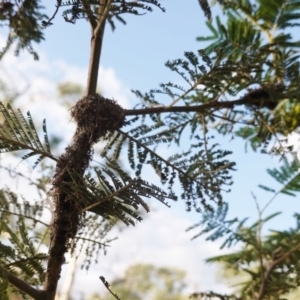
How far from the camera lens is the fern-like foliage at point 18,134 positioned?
0.77m

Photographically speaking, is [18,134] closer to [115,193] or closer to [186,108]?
[115,193]

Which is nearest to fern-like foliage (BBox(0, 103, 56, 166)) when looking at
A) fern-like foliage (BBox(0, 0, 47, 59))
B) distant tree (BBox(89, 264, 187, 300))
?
fern-like foliage (BBox(0, 0, 47, 59))

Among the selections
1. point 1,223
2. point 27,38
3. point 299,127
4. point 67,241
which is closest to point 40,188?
point 27,38

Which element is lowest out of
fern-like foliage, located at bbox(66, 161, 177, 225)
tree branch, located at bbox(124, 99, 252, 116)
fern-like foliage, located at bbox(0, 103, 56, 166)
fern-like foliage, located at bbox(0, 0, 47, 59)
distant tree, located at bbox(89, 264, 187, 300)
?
fern-like foliage, located at bbox(66, 161, 177, 225)

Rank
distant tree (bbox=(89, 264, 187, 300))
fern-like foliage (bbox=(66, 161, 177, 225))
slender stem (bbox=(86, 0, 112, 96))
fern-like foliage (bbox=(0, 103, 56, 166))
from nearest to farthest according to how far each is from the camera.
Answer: fern-like foliage (bbox=(66, 161, 177, 225)) → fern-like foliage (bbox=(0, 103, 56, 166)) → slender stem (bbox=(86, 0, 112, 96)) → distant tree (bbox=(89, 264, 187, 300))

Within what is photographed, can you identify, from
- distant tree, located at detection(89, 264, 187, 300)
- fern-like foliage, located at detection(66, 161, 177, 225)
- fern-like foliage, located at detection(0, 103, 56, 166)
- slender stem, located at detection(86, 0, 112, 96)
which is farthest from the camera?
distant tree, located at detection(89, 264, 187, 300)

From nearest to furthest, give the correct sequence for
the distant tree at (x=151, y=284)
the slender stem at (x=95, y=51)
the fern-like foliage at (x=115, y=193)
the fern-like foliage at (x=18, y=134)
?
the fern-like foliage at (x=115, y=193) < the fern-like foliage at (x=18, y=134) < the slender stem at (x=95, y=51) < the distant tree at (x=151, y=284)

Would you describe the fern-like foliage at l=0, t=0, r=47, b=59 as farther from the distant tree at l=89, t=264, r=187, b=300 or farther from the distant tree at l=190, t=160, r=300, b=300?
the distant tree at l=89, t=264, r=187, b=300

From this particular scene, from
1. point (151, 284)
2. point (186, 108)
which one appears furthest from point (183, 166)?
point (151, 284)

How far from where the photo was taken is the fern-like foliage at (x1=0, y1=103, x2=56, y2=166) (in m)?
0.77

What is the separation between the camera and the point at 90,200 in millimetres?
700

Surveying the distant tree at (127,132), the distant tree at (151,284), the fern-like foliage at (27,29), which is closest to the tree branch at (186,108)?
the distant tree at (127,132)

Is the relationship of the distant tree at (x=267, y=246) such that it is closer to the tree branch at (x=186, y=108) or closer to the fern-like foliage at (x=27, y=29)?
the tree branch at (x=186, y=108)

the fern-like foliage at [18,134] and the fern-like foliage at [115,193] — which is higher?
the fern-like foliage at [18,134]
